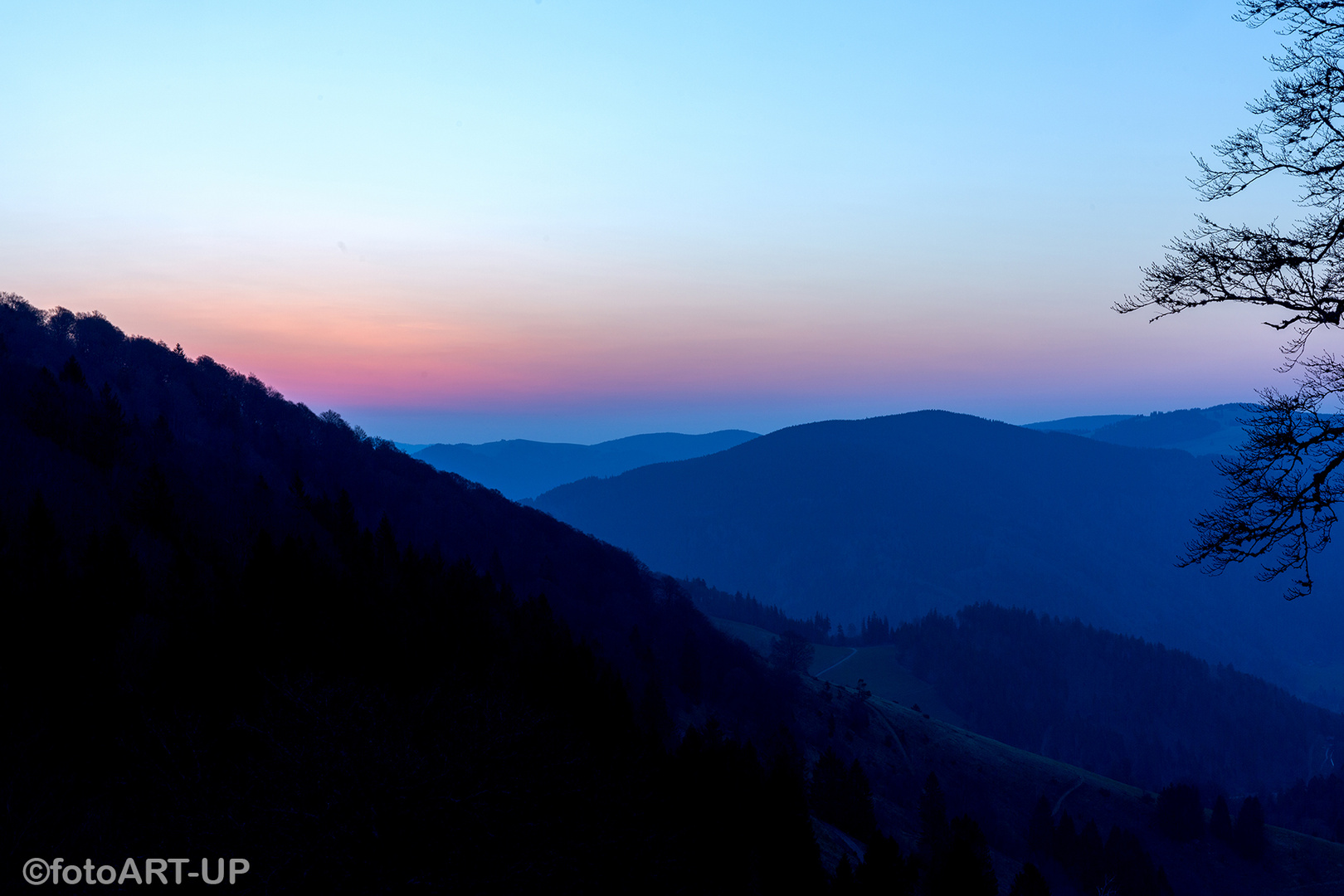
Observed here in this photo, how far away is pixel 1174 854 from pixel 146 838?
132392 millimetres

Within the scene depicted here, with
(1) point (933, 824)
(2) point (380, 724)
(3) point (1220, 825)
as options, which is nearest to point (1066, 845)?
(1) point (933, 824)

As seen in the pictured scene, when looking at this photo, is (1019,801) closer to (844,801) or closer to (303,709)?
(844,801)

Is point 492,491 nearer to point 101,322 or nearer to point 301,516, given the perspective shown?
point 101,322

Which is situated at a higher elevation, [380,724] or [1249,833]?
[380,724]

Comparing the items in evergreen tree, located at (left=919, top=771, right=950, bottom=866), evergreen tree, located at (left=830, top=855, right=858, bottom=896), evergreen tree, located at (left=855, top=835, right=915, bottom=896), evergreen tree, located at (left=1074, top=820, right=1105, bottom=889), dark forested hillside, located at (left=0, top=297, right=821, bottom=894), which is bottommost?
evergreen tree, located at (left=1074, top=820, right=1105, bottom=889)

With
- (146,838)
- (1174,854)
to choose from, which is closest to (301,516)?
(146,838)

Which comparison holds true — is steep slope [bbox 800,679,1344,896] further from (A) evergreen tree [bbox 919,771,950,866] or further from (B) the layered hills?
(A) evergreen tree [bbox 919,771,950,866]

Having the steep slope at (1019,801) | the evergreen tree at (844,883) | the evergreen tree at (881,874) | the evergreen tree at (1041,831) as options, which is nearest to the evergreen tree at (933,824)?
the steep slope at (1019,801)

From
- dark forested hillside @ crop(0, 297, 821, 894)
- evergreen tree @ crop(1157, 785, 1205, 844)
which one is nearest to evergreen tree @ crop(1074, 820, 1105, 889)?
evergreen tree @ crop(1157, 785, 1205, 844)

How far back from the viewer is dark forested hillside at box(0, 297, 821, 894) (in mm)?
16406

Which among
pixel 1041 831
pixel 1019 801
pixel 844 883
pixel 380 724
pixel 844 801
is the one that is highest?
pixel 380 724

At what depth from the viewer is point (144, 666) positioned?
33.3 m

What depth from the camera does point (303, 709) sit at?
2005 centimetres

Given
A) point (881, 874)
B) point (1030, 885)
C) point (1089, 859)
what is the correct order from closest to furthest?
point (881, 874) < point (1030, 885) < point (1089, 859)
